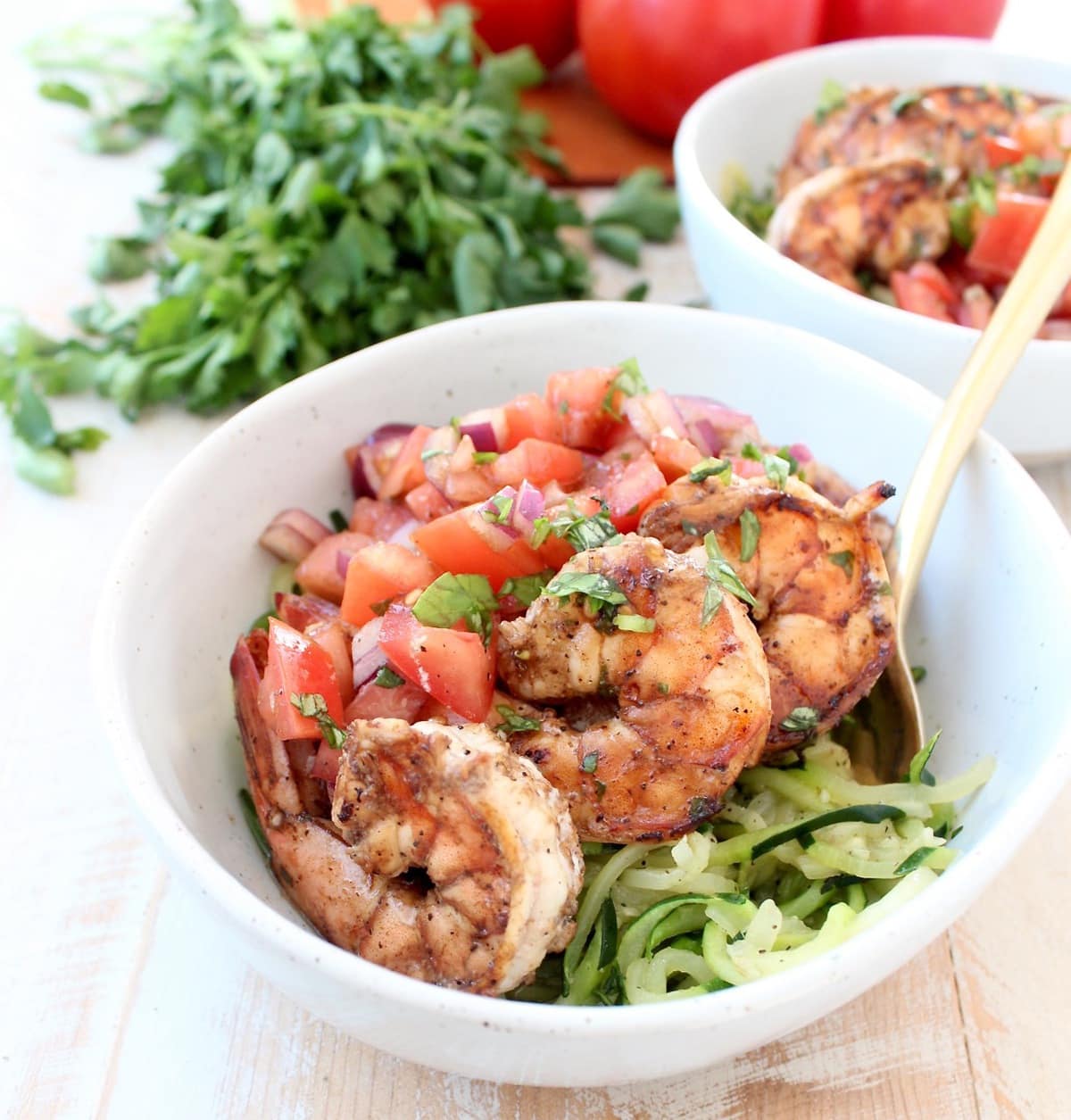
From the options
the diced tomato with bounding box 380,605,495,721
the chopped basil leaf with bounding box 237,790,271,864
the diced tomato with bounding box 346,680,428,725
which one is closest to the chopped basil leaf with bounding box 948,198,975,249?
the diced tomato with bounding box 380,605,495,721

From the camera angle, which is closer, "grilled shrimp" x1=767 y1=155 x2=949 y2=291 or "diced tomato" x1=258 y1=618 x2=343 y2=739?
"diced tomato" x1=258 y1=618 x2=343 y2=739

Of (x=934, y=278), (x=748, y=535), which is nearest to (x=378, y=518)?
(x=748, y=535)

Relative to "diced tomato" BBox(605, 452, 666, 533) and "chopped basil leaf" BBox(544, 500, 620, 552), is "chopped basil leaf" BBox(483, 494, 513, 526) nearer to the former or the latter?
"chopped basil leaf" BBox(544, 500, 620, 552)

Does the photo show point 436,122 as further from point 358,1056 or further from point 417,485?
point 358,1056

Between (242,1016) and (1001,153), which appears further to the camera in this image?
(1001,153)

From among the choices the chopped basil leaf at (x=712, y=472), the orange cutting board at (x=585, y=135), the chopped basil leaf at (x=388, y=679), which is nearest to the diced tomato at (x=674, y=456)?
the chopped basil leaf at (x=712, y=472)

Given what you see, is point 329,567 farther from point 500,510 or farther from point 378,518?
point 500,510
